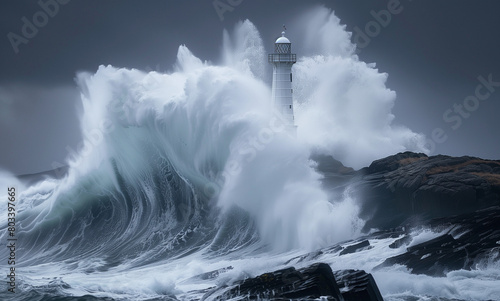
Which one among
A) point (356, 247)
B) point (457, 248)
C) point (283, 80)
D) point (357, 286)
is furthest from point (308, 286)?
point (283, 80)

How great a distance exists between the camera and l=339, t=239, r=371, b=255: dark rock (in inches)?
863

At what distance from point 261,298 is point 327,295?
4.58 ft

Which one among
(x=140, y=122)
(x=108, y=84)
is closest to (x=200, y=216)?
(x=140, y=122)

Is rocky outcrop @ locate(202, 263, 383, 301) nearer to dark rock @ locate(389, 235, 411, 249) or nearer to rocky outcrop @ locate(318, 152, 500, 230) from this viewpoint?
dark rock @ locate(389, 235, 411, 249)

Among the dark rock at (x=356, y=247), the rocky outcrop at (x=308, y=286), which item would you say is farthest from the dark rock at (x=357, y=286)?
the dark rock at (x=356, y=247)

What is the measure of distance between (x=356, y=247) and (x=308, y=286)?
19.2 feet

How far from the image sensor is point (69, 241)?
A: 25750 millimetres

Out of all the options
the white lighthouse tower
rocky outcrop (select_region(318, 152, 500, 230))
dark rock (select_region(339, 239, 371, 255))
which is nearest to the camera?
dark rock (select_region(339, 239, 371, 255))

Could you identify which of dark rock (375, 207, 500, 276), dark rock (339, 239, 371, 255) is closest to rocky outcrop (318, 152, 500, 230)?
dark rock (375, 207, 500, 276)

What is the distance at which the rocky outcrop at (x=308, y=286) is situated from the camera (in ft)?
54.1

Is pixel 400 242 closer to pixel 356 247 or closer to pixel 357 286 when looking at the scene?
pixel 356 247

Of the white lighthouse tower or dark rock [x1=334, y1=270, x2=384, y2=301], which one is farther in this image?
the white lighthouse tower

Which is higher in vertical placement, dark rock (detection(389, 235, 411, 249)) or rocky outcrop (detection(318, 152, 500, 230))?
rocky outcrop (detection(318, 152, 500, 230))

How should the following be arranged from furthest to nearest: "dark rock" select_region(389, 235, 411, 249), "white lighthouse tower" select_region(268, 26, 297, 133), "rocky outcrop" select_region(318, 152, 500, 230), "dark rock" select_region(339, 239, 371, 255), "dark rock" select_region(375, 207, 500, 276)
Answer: "white lighthouse tower" select_region(268, 26, 297, 133)
"rocky outcrop" select_region(318, 152, 500, 230)
"dark rock" select_region(339, 239, 371, 255)
"dark rock" select_region(389, 235, 411, 249)
"dark rock" select_region(375, 207, 500, 276)
